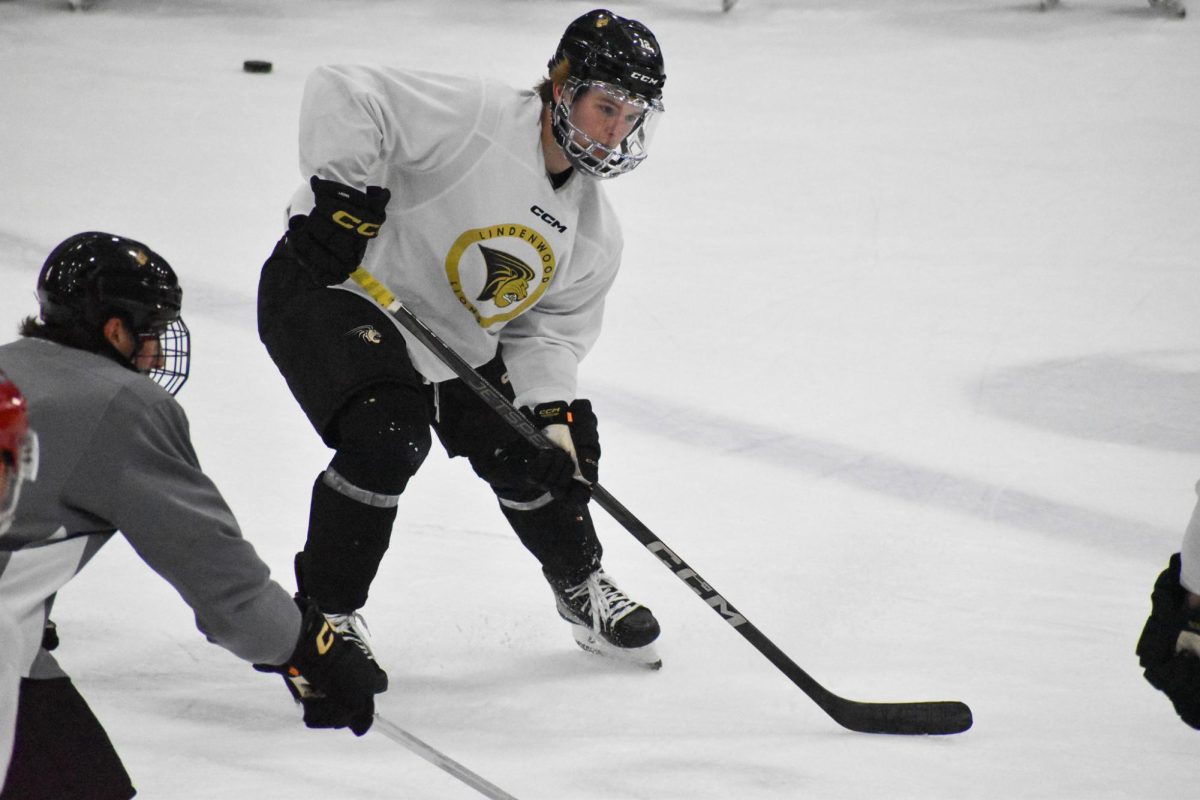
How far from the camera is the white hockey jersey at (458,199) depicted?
2070 millimetres

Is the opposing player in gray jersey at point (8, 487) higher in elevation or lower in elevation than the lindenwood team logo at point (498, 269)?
higher

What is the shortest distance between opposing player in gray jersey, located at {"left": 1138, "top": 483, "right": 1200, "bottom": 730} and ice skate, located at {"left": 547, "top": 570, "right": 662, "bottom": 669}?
3.03 feet

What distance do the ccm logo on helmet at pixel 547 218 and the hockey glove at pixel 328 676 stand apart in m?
0.85

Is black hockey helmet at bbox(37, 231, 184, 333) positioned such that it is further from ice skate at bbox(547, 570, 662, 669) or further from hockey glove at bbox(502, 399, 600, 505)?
ice skate at bbox(547, 570, 662, 669)

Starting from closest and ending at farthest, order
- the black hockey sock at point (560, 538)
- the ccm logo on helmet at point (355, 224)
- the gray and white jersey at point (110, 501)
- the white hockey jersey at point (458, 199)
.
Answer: the gray and white jersey at point (110, 501) → the ccm logo on helmet at point (355, 224) → the white hockey jersey at point (458, 199) → the black hockey sock at point (560, 538)

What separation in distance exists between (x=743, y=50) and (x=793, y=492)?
355 cm

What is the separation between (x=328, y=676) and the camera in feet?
4.98

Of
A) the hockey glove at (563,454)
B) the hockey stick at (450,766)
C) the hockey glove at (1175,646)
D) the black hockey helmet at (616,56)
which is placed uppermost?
the black hockey helmet at (616,56)

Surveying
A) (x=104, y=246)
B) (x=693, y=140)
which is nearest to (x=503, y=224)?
(x=104, y=246)

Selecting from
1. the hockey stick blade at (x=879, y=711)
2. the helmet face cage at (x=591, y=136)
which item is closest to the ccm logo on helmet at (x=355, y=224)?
the helmet face cage at (x=591, y=136)

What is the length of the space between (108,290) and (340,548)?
29.0 inches

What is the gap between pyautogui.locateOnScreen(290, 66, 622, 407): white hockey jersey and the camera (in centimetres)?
207

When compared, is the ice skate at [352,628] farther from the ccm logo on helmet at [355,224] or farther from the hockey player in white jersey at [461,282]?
the ccm logo on helmet at [355,224]

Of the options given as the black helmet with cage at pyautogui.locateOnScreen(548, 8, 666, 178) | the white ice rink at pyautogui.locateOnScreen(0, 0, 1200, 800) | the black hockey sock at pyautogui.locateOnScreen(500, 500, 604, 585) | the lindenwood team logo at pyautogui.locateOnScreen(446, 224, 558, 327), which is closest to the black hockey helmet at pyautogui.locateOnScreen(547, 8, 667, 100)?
the black helmet with cage at pyautogui.locateOnScreen(548, 8, 666, 178)
